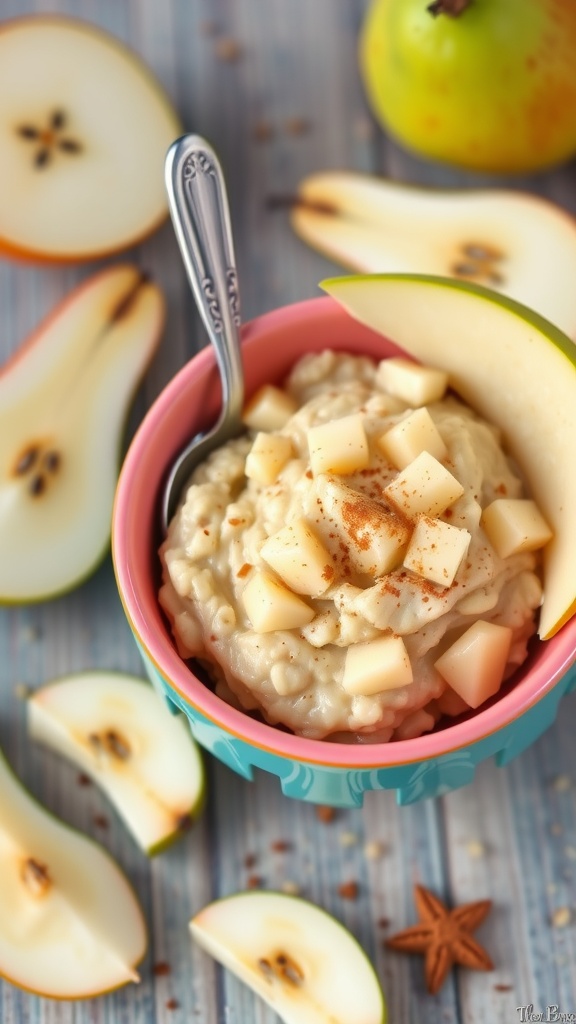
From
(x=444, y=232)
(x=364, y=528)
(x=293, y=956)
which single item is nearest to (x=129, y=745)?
(x=293, y=956)

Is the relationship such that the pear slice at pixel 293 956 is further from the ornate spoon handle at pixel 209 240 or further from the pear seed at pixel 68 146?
the pear seed at pixel 68 146

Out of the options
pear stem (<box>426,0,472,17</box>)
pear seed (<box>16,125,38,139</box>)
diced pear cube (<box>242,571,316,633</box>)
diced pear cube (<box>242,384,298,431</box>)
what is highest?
pear stem (<box>426,0,472,17</box>)

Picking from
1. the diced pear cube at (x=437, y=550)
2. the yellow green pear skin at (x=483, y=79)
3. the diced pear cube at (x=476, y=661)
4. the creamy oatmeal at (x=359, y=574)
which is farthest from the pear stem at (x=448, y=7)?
the diced pear cube at (x=476, y=661)

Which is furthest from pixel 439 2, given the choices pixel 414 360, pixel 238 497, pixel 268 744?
pixel 268 744

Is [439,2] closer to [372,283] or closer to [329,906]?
[372,283]

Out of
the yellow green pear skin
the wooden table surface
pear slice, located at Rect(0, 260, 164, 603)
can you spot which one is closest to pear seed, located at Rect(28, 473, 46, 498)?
pear slice, located at Rect(0, 260, 164, 603)

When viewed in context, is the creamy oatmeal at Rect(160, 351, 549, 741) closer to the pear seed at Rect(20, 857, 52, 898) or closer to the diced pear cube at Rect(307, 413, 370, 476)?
the diced pear cube at Rect(307, 413, 370, 476)
